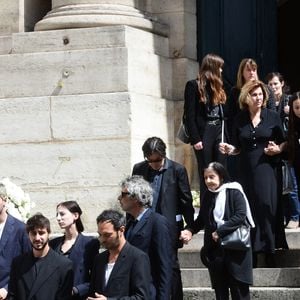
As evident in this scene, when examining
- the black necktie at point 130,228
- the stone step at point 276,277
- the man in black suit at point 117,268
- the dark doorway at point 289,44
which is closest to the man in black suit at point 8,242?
the black necktie at point 130,228

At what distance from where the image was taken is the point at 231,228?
11320mm

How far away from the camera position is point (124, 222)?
33.5 ft

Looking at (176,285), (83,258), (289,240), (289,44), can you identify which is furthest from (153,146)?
(289,44)

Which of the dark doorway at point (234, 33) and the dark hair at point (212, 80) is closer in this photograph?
the dark hair at point (212, 80)

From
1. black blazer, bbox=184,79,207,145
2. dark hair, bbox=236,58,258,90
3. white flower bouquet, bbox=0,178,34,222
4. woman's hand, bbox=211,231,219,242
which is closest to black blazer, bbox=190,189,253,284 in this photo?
woman's hand, bbox=211,231,219,242

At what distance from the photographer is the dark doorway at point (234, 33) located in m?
16.6

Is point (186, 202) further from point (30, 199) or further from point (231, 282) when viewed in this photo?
point (30, 199)

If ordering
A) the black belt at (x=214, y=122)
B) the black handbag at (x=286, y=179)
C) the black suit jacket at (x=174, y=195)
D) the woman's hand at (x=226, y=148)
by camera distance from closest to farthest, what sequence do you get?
the black suit jacket at (x=174, y=195), the woman's hand at (x=226, y=148), the black handbag at (x=286, y=179), the black belt at (x=214, y=122)

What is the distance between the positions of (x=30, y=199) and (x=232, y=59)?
3302 mm

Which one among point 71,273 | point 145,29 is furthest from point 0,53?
point 71,273

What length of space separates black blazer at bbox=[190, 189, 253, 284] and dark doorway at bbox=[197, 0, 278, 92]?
5059mm

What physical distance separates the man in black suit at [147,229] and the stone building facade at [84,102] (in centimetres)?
404

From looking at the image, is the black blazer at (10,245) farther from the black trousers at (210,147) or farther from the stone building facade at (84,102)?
the stone building facade at (84,102)

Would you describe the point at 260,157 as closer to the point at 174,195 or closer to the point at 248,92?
the point at 248,92
